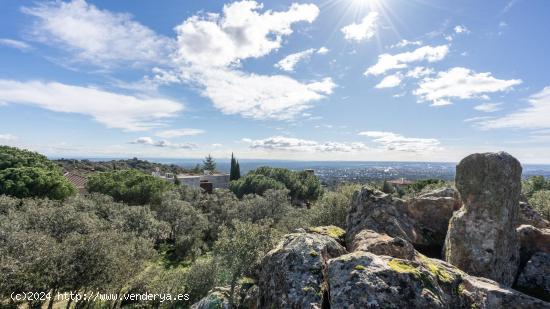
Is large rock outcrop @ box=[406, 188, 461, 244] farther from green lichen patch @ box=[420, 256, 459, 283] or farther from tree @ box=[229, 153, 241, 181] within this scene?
tree @ box=[229, 153, 241, 181]

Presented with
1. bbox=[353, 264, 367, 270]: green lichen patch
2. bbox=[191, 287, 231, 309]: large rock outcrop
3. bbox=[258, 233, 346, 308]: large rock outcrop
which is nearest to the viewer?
bbox=[353, 264, 367, 270]: green lichen patch

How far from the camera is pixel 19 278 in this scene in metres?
14.3

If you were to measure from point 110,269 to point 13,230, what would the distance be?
876 cm

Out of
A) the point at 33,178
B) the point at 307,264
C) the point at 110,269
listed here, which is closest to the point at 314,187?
the point at 33,178

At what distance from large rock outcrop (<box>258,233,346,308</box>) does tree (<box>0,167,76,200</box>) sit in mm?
46482

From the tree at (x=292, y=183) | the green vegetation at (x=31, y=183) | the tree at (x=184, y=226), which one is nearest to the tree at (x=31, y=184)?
the green vegetation at (x=31, y=183)

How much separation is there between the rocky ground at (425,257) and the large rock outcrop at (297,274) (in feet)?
0.09

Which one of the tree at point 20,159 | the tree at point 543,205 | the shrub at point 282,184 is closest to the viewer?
the tree at point 543,205

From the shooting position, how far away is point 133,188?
1934 inches

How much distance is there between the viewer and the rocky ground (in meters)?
7.67

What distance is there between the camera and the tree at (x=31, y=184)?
4175 centimetres

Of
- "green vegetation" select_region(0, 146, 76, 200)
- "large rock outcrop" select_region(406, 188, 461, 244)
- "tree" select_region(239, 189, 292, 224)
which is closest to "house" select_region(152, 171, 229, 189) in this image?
"green vegetation" select_region(0, 146, 76, 200)

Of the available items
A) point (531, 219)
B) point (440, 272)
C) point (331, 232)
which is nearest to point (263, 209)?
point (331, 232)

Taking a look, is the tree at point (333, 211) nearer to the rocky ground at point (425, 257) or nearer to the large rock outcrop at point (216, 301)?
the rocky ground at point (425, 257)
